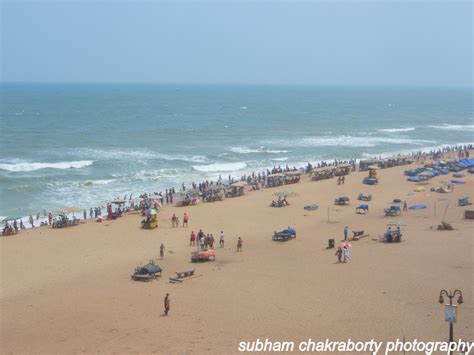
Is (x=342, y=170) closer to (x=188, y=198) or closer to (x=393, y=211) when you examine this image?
(x=188, y=198)

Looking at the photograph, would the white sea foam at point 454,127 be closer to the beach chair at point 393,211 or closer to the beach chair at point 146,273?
the beach chair at point 393,211

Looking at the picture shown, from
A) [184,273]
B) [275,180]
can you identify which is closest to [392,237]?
[184,273]

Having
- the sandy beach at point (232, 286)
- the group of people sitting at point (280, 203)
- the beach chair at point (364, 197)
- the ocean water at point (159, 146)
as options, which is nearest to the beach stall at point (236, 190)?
the group of people sitting at point (280, 203)

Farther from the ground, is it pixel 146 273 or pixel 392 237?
pixel 392 237

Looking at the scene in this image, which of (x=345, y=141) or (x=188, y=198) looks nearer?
(x=188, y=198)

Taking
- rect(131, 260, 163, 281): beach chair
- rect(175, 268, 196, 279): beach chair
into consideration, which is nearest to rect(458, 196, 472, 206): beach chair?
rect(175, 268, 196, 279): beach chair

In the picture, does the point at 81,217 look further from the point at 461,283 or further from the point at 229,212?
the point at 461,283
